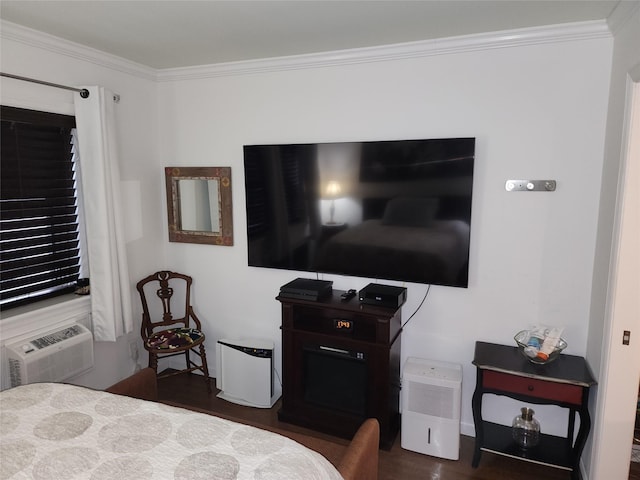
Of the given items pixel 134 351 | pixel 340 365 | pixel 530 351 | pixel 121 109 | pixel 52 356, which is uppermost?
pixel 121 109

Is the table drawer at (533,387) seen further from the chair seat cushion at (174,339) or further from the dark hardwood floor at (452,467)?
the chair seat cushion at (174,339)

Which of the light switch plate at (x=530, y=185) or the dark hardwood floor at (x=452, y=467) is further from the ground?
the light switch plate at (x=530, y=185)

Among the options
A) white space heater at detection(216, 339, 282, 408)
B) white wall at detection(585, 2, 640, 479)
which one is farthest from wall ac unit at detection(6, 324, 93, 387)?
white wall at detection(585, 2, 640, 479)

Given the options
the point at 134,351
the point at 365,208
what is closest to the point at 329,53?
the point at 365,208

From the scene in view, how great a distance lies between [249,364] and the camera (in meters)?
3.21

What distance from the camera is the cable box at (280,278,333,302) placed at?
2.83 metres

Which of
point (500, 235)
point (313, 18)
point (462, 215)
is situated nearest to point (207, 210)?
point (313, 18)

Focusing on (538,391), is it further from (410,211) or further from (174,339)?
(174,339)

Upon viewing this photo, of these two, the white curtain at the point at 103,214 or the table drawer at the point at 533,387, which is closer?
the table drawer at the point at 533,387

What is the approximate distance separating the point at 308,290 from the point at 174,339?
Answer: 1.16m

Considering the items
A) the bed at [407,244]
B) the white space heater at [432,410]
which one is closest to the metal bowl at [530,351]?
the white space heater at [432,410]

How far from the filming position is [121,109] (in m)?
3.23

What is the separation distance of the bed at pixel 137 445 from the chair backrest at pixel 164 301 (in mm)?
1460

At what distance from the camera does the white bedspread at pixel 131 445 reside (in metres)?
1.48
